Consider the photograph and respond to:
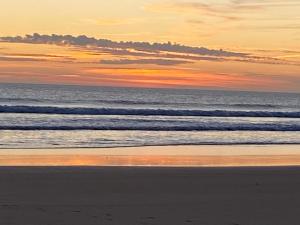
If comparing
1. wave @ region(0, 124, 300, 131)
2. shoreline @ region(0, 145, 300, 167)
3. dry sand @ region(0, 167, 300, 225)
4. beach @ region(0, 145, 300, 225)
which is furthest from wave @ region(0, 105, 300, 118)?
dry sand @ region(0, 167, 300, 225)

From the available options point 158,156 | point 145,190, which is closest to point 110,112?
point 158,156

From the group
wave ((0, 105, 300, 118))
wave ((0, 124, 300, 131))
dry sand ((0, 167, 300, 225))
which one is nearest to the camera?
dry sand ((0, 167, 300, 225))

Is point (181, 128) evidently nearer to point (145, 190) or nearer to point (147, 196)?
point (145, 190)

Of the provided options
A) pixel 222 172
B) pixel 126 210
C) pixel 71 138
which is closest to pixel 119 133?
pixel 71 138

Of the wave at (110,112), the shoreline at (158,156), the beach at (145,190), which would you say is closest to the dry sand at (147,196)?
the beach at (145,190)

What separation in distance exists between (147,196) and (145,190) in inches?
21.6

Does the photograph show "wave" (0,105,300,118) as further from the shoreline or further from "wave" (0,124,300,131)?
the shoreline

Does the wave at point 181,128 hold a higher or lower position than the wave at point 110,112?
higher

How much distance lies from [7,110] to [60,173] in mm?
24489

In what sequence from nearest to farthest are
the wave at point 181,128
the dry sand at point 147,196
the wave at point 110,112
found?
the dry sand at point 147,196
the wave at point 181,128
the wave at point 110,112

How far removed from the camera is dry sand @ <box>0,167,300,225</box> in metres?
7.21

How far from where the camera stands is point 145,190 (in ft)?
30.1

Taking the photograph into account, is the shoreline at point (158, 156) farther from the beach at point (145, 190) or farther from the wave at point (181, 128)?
the wave at point (181, 128)

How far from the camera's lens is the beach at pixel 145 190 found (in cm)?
729
